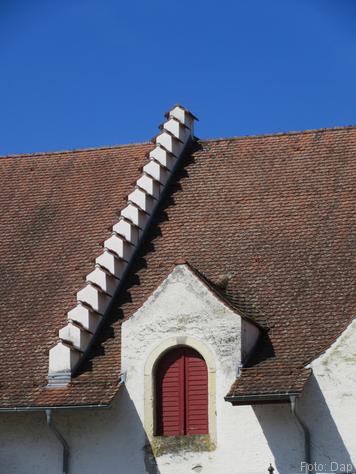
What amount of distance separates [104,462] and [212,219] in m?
7.29

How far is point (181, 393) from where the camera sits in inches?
1276

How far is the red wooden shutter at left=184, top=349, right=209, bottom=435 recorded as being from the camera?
32094 millimetres

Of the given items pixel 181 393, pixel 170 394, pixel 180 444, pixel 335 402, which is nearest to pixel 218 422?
pixel 180 444

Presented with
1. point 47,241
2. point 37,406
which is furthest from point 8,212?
point 37,406

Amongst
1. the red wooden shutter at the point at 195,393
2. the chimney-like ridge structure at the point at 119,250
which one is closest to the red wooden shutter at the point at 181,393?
the red wooden shutter at the point at 195,393

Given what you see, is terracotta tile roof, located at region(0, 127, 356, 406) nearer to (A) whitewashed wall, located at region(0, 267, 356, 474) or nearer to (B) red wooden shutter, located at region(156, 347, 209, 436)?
(A) whitewashed wall, located at region(0, 267, 356, 474)

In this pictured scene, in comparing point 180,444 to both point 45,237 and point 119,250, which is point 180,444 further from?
point 45,237

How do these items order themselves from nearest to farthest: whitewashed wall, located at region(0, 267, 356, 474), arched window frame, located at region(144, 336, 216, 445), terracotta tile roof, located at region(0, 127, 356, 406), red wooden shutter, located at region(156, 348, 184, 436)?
whitewashed wall, located at region(0, 267, 356, 474) < arched window frame, located at region(144, 336, 216, 445) < red wooden shutter, located at region(156, 348, 184, 436) < terracotta tile roof, located at region(0, 127, 356, 406)

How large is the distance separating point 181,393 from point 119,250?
4508 mm

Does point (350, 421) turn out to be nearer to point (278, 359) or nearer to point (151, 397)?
point (278, 359)

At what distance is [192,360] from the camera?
32438 mm

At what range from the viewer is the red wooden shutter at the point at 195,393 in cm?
3209

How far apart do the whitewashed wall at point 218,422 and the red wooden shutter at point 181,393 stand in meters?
0.45

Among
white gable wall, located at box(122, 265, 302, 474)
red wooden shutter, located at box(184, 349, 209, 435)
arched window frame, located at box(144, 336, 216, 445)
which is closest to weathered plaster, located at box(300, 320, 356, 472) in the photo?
white gable wall, located at box(122, 265, 302, 474)
